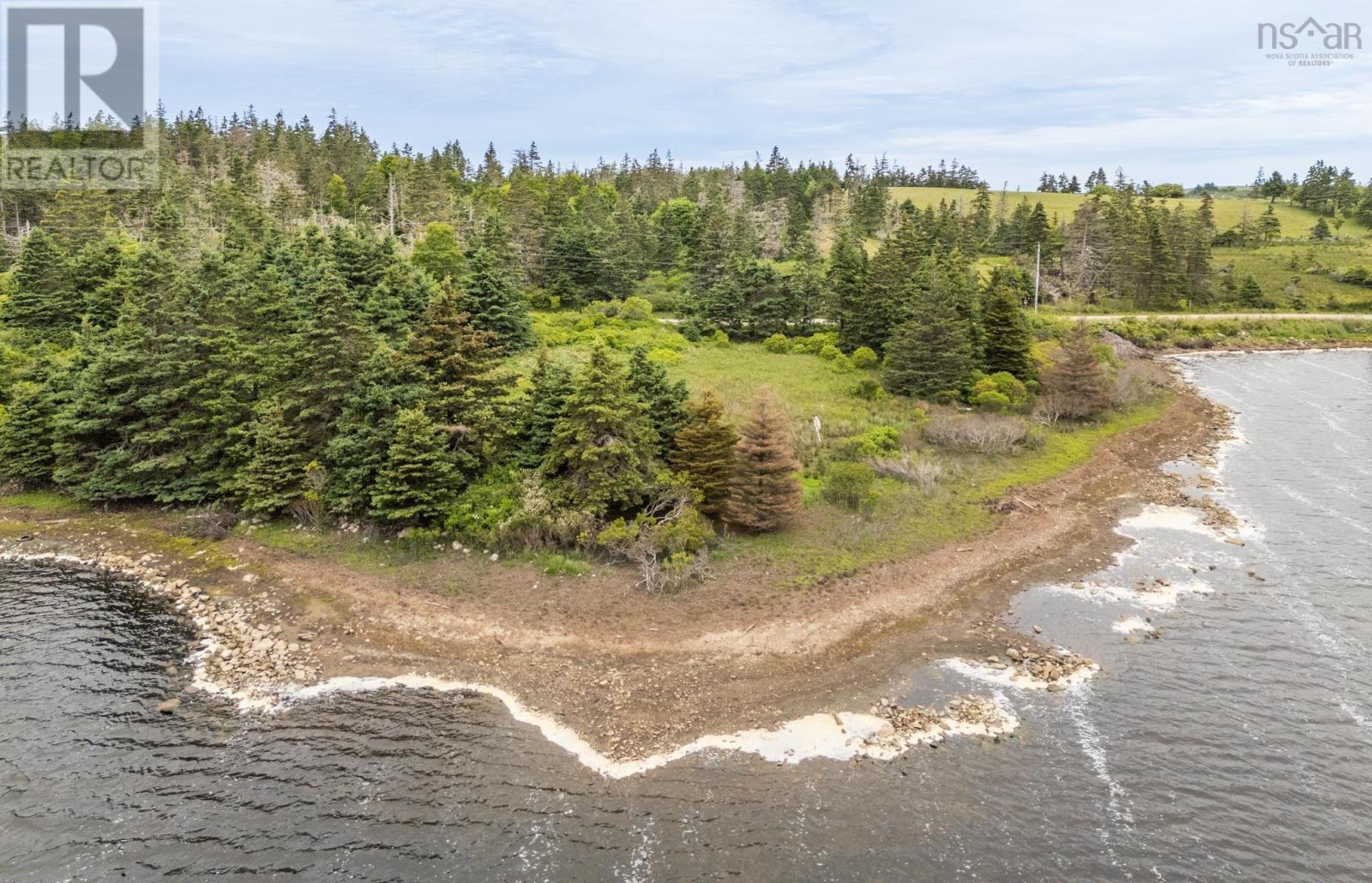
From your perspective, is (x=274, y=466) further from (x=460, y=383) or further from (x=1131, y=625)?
(x=1131, y=625)

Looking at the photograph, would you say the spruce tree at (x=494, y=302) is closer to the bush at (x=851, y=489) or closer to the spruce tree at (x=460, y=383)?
the spruce tree at (x=460, y=383)

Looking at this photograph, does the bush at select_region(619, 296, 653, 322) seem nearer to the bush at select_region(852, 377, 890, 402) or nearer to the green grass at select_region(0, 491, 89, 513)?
the bush at select_region(852, 377, 890, 402)

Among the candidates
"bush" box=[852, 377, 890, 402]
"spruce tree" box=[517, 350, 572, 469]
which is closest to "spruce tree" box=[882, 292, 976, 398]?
"bush" box=[852, 377, 890, 402]

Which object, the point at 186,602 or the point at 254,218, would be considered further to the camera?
the point at 254,218

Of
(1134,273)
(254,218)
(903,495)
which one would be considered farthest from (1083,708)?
(1134,273)

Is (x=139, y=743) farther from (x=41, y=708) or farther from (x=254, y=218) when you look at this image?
(x=254, y=218)

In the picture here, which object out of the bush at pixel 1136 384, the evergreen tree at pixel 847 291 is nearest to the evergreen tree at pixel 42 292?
the evergreen tree at pixel 847 291
